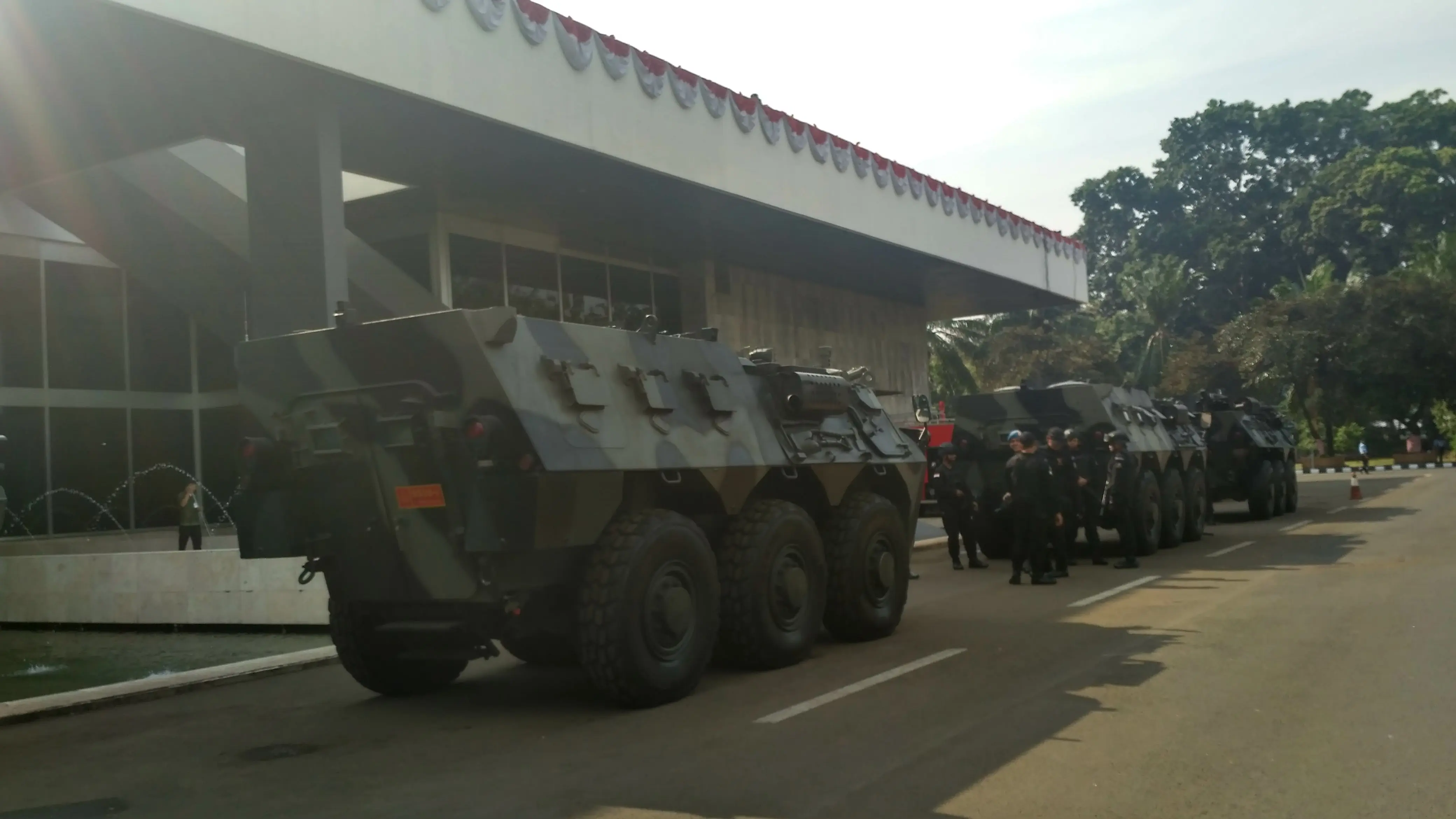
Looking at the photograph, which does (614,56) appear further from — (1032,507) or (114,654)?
(114,654)

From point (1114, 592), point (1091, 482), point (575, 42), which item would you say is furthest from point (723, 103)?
point (1114, 592)

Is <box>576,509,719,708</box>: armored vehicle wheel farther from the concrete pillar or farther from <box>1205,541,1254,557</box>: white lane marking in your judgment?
<box>1205,541,1254,557</box>: white lane marking

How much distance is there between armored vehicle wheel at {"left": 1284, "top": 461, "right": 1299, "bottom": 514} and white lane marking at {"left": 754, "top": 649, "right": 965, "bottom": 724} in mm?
15794

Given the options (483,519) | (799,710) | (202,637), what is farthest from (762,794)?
(202,637)

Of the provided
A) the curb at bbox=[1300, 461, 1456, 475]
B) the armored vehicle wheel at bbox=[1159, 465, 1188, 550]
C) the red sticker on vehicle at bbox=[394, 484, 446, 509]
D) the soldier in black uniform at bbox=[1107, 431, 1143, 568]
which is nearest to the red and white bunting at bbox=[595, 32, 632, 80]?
the soldier in black uniform at bbox=[1107, 431, 1143, 568]

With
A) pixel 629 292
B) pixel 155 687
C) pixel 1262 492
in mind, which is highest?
pixel 629 292

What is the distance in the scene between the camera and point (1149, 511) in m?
15.8

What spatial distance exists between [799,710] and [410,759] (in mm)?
2089

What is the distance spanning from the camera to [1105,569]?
14.4 meters

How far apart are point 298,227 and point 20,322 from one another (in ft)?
31.0

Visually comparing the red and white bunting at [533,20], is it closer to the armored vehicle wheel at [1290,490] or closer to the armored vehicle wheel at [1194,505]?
the armored vehicle wheel at [1194,505]

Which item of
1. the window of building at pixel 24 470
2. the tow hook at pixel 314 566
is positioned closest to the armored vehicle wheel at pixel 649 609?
the tow hook at pixel 314 566

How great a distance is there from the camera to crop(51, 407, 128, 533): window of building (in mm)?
20859

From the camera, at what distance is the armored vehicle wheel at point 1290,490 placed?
22.4m
